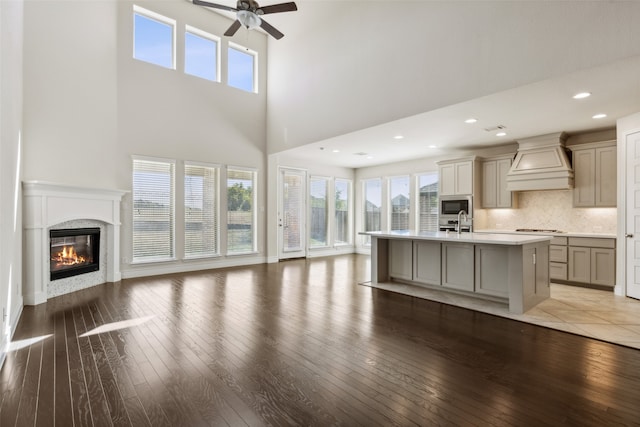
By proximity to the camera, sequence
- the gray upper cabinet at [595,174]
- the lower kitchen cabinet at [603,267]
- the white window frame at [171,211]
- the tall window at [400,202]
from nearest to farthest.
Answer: the lower kitchen cabinet at [603,267]
the gray upper cabinet at [595,174]
the white window frame at [171,211]
the tall window at [400,202]

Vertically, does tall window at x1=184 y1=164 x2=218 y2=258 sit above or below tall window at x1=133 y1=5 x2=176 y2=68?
below

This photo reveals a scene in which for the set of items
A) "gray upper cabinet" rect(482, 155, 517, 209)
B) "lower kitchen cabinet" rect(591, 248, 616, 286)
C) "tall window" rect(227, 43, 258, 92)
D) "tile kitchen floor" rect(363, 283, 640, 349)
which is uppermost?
Answer: "tall window" rect(227, 43, 258, 92)

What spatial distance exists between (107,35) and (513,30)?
6.38 m

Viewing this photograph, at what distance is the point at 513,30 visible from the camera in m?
3.81

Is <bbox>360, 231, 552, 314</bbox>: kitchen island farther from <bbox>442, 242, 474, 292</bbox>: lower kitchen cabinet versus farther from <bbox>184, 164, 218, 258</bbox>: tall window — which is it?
<bbox>184, 164, 218, 258</bbox>: tall window

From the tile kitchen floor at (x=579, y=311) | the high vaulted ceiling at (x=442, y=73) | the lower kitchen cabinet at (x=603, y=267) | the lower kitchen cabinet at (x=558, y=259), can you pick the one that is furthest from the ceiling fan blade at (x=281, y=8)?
the lower kitchen cabinet at (x=603, y=267)

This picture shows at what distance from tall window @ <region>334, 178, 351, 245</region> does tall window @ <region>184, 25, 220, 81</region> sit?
4.57m

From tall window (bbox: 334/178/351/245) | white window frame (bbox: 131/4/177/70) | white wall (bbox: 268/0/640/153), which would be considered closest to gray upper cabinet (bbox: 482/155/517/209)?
white wall (bbox: 268/0/640/153)

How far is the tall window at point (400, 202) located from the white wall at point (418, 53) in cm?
341

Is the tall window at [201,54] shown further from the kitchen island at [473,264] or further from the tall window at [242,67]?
the kitchen island at [473,264]

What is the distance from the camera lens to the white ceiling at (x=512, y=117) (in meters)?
3.70

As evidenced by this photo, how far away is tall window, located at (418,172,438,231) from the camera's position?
832 centimetres

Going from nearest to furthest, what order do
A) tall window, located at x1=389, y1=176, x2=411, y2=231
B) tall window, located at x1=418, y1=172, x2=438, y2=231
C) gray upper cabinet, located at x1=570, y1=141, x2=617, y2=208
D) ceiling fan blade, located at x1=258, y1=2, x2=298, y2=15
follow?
ceiling fan blade, located at x1=258, y1=2, x2=298, y2=15, gray upper cabinet, located at x1=570, y1=141, x2=617, y2=208, tall window, located at x1=418, y1=172, x2=438, y2=231, tall window, located at x1=389, y1=176, x2=411, y2=231

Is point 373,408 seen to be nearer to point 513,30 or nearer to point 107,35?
point 513,30
